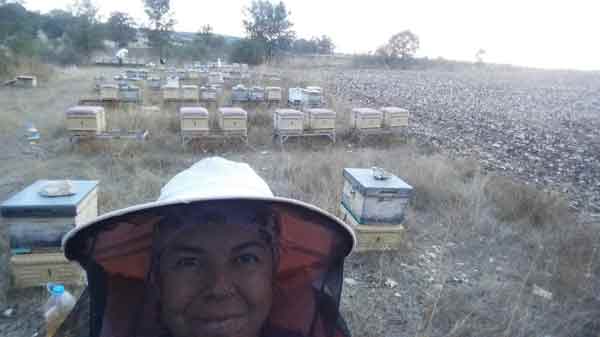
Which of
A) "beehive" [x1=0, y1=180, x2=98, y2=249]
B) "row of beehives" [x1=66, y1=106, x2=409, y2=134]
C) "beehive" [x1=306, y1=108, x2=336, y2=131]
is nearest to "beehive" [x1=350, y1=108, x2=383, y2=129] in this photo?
"row of beehives" [x1=66, y1=106, x2=409, y2=134]

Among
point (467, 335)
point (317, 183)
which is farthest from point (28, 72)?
point (467, 335)

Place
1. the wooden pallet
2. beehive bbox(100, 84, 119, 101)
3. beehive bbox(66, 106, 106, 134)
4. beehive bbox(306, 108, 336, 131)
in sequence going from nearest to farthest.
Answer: the wooden pallet, beehive bbox(66, 106, 106, 134), beehive bbox(306, 108, 336, 131), beehive bbox(100, 84, 119, 101)

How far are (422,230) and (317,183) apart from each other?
133cm

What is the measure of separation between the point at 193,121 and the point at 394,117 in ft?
11.9

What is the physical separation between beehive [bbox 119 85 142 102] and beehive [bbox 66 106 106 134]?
127 inches

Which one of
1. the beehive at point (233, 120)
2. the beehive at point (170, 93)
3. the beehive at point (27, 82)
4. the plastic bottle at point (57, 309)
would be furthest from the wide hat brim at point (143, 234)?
the beehive at point (27, 82)

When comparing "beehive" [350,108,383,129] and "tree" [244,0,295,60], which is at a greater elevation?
"tree" [244,0,295,60]

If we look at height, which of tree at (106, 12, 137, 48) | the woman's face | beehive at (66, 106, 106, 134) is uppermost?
tree at (106, 12, 137, 48)

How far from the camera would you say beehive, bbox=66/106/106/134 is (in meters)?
5.56

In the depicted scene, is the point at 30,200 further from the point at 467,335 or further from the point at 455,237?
the point at 455,237

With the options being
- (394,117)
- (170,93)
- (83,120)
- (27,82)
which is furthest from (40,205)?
(27,82)

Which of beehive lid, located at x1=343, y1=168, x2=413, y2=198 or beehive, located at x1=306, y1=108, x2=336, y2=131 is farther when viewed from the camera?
beehive, located at x1=306, y1=108, x2=336, y2=131

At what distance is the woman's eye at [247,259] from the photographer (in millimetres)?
841

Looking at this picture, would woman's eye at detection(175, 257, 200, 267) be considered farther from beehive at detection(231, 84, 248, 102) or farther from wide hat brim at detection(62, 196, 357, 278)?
beehive at detection(231, 84, 248, 102)
